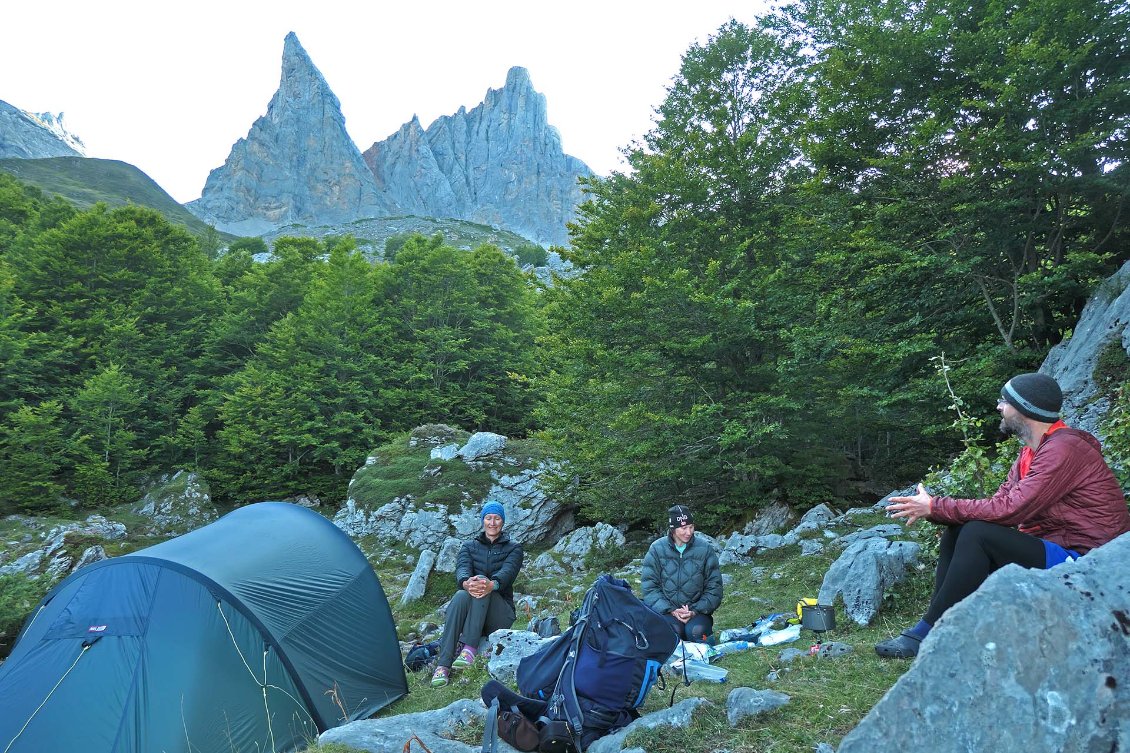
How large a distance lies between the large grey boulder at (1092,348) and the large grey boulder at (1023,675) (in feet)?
23.0

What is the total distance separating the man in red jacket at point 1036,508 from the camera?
11.3 ft

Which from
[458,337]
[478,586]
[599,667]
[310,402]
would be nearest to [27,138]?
[310,402]

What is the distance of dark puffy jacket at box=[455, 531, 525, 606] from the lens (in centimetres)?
742

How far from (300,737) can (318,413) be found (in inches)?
933

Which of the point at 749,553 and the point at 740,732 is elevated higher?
the point at 740,732

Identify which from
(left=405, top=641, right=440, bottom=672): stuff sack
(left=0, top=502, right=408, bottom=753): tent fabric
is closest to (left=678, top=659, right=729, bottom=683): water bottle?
(left=0, top=502, right=408, bottom=753): tent fabric

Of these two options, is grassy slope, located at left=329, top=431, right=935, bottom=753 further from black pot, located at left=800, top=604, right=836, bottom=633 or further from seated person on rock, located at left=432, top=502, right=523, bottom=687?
seated person on rock, located at left=432, top=502, right=523, bottom=687

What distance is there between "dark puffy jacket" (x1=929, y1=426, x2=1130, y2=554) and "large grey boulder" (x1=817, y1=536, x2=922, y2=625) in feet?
8.84

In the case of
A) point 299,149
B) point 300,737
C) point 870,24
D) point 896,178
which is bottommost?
point 300,737

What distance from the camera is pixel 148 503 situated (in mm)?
23828

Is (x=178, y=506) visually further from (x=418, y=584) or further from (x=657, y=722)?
(x=657, y=722)

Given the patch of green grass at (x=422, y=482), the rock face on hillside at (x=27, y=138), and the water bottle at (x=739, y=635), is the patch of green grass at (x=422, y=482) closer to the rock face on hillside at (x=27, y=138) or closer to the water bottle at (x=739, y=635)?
the water bottle at (x=739, y=635)

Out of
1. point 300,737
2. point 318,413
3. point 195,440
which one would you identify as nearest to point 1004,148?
point 300,737

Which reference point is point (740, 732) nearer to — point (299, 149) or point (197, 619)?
point (197, 619)
